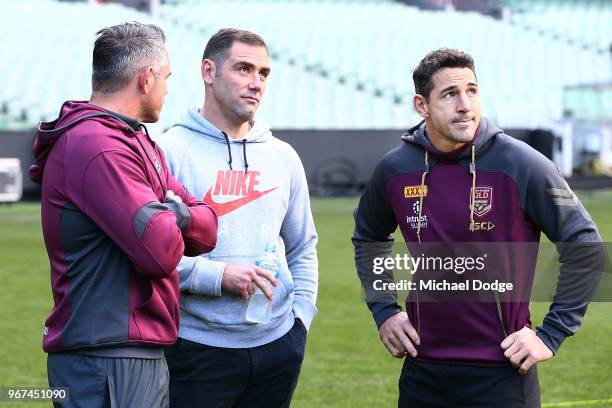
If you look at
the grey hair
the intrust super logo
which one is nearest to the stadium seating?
the intrust super logo

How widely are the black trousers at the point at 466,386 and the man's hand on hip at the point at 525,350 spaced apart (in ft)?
0.29

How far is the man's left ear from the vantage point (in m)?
3.88

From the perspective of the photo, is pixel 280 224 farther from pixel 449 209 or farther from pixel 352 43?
pixel 352 43

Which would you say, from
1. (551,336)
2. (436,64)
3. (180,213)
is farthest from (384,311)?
(180,213)

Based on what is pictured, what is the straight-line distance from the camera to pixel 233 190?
476cm

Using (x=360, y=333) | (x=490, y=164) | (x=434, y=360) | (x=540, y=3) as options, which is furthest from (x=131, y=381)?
(x=540, y=3)

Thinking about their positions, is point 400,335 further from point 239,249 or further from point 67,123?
point 67,123

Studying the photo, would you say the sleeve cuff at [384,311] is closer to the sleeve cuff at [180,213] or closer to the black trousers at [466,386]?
the black trousers at [466,386]

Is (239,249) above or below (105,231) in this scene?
below

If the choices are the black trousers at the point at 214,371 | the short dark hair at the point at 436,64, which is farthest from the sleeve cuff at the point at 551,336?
the black trousers at the point at 214,371

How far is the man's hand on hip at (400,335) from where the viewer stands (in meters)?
4.36

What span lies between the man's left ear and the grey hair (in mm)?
16

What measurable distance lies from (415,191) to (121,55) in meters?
1.20

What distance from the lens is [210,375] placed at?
464 cm
